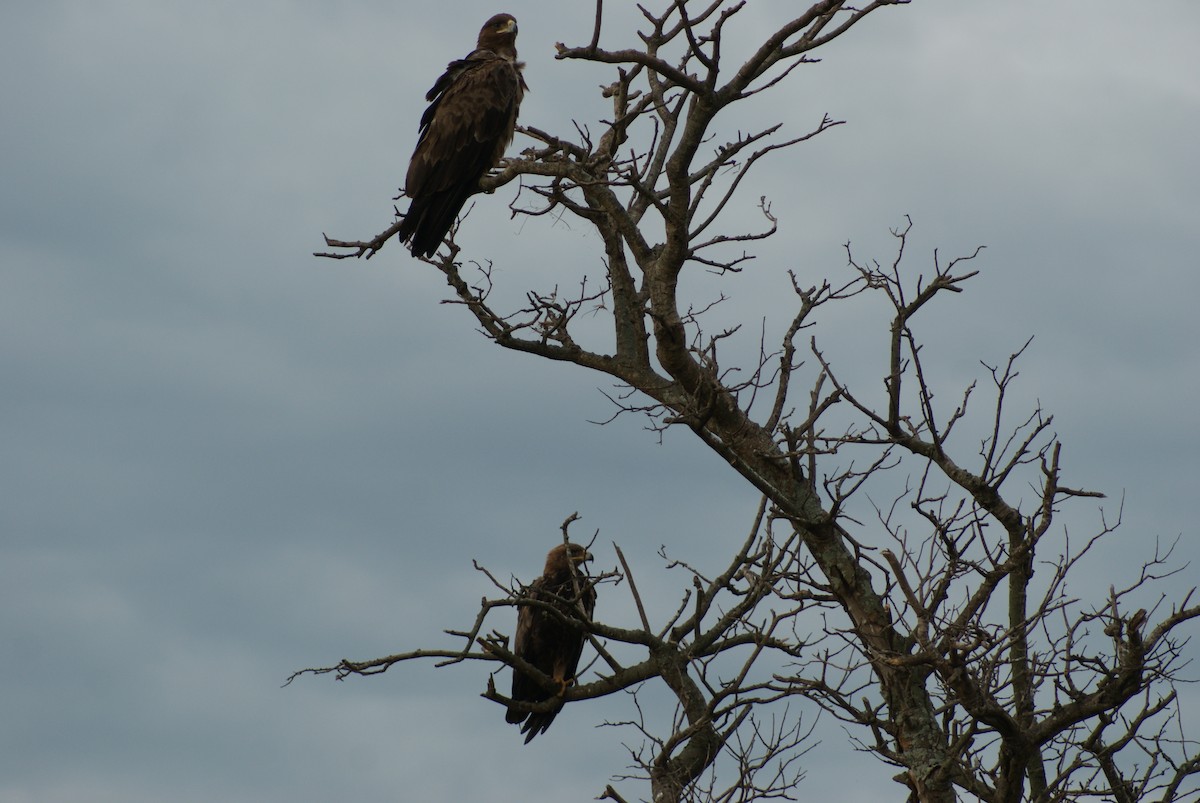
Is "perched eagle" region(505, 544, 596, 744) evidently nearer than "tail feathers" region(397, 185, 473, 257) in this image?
No

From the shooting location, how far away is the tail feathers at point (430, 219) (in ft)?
23.9

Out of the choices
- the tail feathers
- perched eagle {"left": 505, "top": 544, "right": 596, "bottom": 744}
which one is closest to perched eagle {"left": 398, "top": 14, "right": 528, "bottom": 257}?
the tail feathers

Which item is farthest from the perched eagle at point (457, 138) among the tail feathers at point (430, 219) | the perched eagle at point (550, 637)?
the perched eagle at point (550, 637)

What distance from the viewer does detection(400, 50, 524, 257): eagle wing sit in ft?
24.3

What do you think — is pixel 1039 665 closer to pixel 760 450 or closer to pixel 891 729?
pixel 891 729

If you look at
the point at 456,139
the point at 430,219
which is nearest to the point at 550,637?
the point at 430,219

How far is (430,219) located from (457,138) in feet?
2.36

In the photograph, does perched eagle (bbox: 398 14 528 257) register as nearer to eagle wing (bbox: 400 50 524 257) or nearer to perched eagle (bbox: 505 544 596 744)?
eagle wing (bbox: 400 50 524 257)

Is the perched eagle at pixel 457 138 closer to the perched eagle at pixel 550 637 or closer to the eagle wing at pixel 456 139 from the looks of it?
the eagle wing at pixel 456 139

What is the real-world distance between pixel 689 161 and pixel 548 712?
373cm

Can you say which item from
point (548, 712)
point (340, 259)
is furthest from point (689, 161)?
point (548, 712)

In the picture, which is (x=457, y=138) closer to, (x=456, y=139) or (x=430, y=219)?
(x=456, y=139)

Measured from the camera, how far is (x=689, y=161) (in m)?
5.90

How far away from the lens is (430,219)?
7.41 meters
